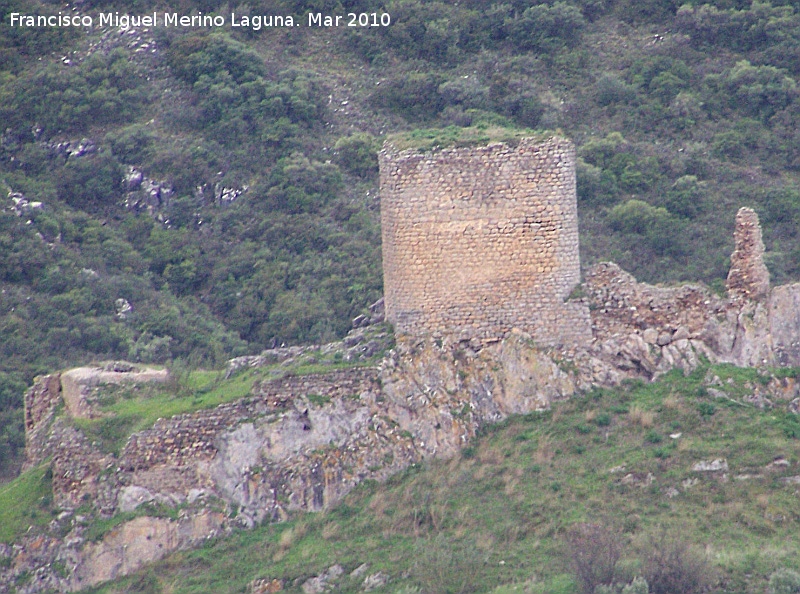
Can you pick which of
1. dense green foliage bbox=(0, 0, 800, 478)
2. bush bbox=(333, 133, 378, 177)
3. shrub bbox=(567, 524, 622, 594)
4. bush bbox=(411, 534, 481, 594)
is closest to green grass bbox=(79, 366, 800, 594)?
bush bbox=(411, 534, 481, 594)

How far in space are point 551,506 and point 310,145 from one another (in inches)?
837

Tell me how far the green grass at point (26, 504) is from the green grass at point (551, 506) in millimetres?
1322

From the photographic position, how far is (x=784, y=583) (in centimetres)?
2267

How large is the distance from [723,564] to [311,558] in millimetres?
5079

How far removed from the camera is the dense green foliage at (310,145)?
40.4 m

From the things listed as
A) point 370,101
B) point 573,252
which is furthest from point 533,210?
point 370,101

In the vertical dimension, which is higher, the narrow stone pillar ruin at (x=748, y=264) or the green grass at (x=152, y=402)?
the narrow stone pillar ruin at (x=748, y=264)

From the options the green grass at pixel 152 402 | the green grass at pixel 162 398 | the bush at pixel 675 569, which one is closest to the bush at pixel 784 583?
the bush at pixel 675 569

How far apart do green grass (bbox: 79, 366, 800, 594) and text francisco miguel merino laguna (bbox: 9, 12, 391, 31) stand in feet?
76.7

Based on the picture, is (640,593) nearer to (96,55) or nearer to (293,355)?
(293,355)

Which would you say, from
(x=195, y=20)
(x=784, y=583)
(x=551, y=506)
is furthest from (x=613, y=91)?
(x=784, y=583)

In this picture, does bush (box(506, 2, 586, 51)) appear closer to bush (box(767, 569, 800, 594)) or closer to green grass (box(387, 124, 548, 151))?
green grass (box(387, 124, 548, 151))

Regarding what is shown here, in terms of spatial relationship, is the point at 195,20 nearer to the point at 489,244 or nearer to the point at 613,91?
the point at 613,91

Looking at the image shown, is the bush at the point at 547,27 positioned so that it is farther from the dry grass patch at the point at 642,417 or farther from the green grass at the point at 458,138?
the dry grass patch at the point at 642,417
